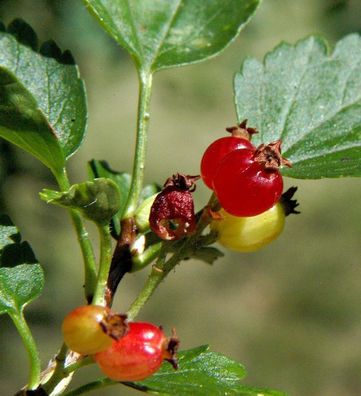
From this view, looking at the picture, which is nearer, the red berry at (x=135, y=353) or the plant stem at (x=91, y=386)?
the red berry at (x=135, y=353)

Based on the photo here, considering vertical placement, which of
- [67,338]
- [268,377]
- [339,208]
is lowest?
[67,338]

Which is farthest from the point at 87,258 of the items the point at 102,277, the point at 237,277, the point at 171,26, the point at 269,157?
the point at 237,277

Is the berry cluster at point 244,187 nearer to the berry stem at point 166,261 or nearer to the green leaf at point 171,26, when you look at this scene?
the berry stem at point 166,261

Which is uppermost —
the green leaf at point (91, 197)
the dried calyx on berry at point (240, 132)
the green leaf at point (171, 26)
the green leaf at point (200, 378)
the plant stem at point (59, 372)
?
the green leaf at point (171, 26)

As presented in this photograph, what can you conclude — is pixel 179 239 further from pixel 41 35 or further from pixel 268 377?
pixel 268 377

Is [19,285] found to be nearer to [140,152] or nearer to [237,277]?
[140,152]

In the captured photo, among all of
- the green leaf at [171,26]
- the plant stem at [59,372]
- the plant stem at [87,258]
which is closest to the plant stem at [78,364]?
the plant stem at [59,372]

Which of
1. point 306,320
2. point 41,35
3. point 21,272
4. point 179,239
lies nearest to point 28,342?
point 21,272
